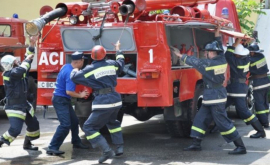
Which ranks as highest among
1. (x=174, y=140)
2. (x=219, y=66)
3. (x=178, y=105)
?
(x=219, y=66)

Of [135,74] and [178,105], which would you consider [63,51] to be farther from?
[178,105]

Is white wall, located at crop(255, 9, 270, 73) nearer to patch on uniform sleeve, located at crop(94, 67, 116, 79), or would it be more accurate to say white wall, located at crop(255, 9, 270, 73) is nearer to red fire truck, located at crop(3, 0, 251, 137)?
red fire truck, located at crop(3, 0, 251, 137)

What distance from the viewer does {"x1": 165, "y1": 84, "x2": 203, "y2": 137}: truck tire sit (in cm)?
934

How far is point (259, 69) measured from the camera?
35.9ft

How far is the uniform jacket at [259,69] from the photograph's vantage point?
1085 cm

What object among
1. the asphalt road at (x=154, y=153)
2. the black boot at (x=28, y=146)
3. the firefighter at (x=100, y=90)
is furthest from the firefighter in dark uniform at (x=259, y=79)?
the black boot at (x=28, y=146)

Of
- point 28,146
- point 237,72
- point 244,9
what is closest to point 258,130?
point 237,72

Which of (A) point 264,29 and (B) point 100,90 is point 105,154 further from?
(A) point 264,29

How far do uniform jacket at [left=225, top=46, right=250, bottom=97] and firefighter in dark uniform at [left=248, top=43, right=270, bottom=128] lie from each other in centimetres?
98

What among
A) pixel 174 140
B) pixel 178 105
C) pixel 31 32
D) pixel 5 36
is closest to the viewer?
pixel 31 32

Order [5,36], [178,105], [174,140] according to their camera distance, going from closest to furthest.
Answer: [178,105] → [174,140] → [5,36]

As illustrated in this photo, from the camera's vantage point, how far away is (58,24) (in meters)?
9.20

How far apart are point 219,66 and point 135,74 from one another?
1.26 meters

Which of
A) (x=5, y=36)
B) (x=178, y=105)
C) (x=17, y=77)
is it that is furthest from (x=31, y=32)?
(x=5, y=36)
